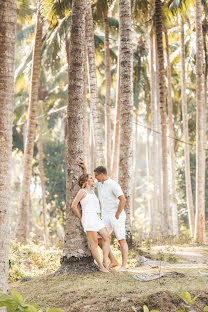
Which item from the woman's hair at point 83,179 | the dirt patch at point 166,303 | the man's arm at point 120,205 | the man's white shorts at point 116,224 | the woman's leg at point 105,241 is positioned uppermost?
the woman's hair at point 83,179

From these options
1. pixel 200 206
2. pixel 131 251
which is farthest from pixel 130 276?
pixel 200 206

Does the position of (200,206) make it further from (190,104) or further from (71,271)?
(190,104)

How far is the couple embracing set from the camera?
783 cm

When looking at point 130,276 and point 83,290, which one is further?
point 130,276

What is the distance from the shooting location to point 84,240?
8031mm

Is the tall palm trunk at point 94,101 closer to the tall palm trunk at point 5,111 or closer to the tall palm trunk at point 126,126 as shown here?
the tall palm trunk at point 126,126

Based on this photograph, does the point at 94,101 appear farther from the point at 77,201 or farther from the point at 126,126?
the point at 77,201

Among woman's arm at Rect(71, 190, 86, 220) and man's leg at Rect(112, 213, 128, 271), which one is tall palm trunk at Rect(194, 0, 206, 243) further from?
woman's arm at Rect(71, 190, 86, 220)

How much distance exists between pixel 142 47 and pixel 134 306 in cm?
2172

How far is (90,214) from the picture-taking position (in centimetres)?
788

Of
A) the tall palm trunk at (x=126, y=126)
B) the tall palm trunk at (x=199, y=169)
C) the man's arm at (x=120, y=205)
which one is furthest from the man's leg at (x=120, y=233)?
the tall palm trunk at (x=199, y=169)

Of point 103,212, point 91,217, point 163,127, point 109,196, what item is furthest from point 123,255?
point 163,127

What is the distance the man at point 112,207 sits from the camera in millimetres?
8188

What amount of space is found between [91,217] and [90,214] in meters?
0.06
